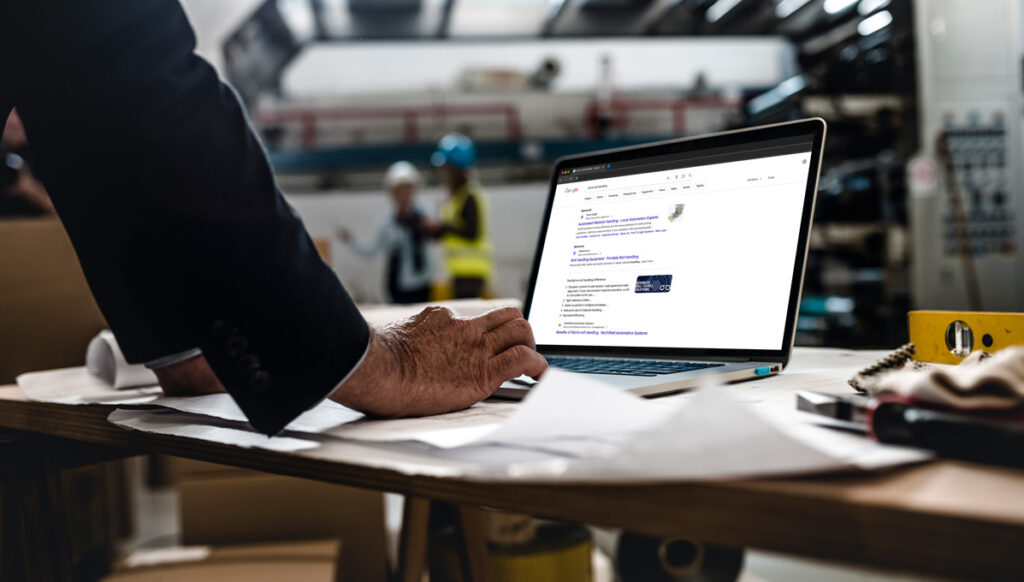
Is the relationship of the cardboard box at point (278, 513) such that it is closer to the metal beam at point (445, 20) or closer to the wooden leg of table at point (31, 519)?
the wooden leg of table at point (31, 519)

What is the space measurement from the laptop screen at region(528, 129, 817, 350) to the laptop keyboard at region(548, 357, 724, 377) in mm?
25

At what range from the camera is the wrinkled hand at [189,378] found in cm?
73

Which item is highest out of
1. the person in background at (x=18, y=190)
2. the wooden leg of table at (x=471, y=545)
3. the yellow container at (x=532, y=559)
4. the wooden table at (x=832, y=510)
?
the person in background at (x=18, y=190)

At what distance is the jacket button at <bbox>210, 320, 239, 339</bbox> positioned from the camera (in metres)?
0.50

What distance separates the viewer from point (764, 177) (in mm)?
758

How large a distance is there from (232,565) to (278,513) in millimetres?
346

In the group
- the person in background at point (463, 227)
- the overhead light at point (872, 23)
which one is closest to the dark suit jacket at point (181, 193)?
the person in background at point (463, 227)

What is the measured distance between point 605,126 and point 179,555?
19.2ft

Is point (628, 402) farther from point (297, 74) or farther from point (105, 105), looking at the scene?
point (297, 74)

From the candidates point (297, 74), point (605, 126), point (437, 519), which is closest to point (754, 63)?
point (605, 126)

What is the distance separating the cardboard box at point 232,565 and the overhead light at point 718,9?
6929 mm

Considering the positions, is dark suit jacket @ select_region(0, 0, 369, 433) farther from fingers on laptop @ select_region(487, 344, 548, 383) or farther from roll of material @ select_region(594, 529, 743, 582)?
roll of material @ select_region(594, 529, 743, 582)

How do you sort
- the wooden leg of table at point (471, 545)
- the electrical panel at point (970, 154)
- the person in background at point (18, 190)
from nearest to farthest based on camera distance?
the wooden leg of table at point (471, 545) < the person in background at point (18, 190) < the electrical panel at point (970, 154)

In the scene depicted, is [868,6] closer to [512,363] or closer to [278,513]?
[278,513]
